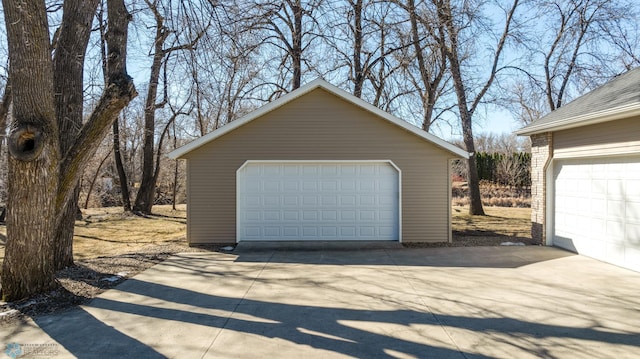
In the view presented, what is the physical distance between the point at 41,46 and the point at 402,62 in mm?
13738

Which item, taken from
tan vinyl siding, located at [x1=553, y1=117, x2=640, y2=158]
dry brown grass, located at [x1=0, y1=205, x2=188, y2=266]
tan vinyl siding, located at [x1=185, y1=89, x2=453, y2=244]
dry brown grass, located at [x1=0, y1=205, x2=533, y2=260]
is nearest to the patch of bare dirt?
dry brown grass, located at [x1=0, y1=205, x2=533, y2=260]

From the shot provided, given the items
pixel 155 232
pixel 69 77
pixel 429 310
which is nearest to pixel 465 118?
pixel 155 232

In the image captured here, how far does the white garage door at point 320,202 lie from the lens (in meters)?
10.4

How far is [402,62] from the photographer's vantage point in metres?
16.6

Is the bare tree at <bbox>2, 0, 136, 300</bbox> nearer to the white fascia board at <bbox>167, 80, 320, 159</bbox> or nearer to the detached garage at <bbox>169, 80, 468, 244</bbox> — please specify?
the white fascia board at <bbox>167, 80, 320, 159</bbox>

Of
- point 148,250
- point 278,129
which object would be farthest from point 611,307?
point 148,250

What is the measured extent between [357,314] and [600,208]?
613 cm

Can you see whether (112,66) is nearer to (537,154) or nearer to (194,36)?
(194,36)

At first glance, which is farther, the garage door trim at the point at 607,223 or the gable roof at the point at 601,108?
the garage door trim at the point at 607,223

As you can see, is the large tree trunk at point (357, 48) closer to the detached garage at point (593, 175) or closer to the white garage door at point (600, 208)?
the detached garage at point (593, 175)

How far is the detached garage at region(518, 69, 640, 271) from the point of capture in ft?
24.0

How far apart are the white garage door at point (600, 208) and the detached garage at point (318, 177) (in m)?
2.51

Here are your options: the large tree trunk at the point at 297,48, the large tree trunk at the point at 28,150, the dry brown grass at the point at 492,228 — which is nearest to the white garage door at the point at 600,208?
the dry brown grass at the point at 492,228

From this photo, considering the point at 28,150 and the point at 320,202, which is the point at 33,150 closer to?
the point at 28,150
